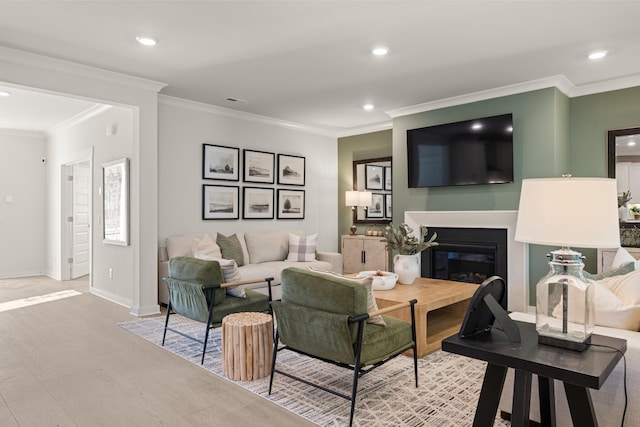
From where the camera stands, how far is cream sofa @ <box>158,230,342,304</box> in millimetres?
5012

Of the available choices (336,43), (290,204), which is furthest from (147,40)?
(290,204)

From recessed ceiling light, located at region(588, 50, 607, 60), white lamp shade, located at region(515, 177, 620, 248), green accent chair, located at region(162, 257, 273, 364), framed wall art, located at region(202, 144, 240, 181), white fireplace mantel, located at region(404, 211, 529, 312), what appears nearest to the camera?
white lamp shade, located at region(515, 177, 620, 248)

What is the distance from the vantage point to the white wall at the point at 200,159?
5.32 m

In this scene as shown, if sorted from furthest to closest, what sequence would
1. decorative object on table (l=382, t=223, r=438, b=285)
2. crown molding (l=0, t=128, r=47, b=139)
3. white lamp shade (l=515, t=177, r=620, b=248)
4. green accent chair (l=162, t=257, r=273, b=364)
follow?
crown molding (l=0, t=128, r=47, b=139), decorative object on table (l=382, t=223, r=438, b=285), green accent chair (l=162, t=257, r=273, b=364), white lamp shade (l=515, t=177, r=620, b=248)

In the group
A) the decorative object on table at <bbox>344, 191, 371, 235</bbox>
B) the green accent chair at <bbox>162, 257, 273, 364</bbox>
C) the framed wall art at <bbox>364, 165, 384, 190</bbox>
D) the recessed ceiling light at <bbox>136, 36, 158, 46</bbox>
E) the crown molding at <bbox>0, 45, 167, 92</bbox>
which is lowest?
the green accent chair at <bbox>162, 257, 273, 364</bbox>

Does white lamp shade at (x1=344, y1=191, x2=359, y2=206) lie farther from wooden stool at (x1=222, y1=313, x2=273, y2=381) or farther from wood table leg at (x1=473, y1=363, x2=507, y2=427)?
wood table leg at (x1=473, y1=363, x2=507, y2=427)

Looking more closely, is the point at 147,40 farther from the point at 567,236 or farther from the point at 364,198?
the point at 364,198

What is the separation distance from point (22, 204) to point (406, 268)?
6.91 meters

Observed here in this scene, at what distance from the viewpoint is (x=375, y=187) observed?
6961mm

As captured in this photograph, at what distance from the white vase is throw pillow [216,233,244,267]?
7.19 feet

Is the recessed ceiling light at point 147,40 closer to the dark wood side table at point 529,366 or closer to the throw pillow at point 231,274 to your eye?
the throw pillow at point 231,274

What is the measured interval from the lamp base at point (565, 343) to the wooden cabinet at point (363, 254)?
4401 mm

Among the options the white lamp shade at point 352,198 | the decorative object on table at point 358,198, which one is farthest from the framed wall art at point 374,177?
the white lamp shade at point 352,198

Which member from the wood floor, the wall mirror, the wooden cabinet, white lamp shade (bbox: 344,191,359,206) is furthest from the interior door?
the wall mirror
